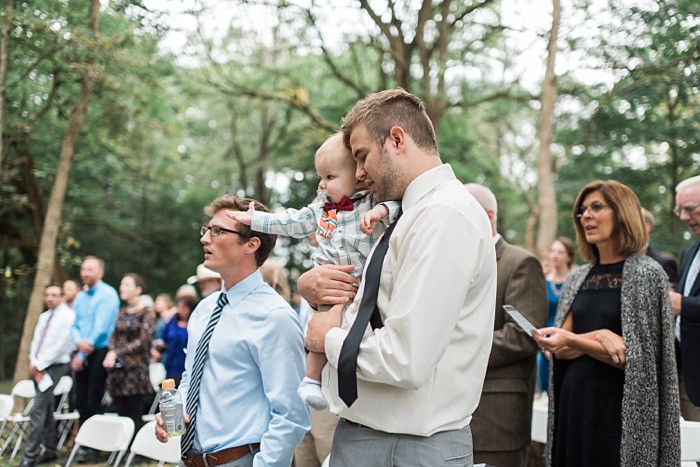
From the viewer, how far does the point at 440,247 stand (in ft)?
5.40

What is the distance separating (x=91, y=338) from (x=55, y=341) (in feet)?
1.36

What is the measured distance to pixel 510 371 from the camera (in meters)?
3.48

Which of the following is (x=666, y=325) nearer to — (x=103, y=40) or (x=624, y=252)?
(x=624, y=252)

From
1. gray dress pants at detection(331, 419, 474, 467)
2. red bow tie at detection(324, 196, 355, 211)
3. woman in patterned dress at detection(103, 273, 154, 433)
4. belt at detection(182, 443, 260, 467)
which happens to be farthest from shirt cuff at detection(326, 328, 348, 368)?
woman in patterned dress at detection(103, 273, 154, 433)

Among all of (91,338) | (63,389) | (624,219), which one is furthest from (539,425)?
(63,389)

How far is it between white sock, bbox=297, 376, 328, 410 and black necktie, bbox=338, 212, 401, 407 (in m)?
0.33

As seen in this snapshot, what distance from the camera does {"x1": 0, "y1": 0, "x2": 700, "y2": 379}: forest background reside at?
8.34 metres

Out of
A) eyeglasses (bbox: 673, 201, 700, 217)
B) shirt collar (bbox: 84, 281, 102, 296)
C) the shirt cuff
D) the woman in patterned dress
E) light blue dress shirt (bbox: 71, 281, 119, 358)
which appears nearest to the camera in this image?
the shirt cuff

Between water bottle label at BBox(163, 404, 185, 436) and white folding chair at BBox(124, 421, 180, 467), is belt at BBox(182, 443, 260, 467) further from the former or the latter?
white folding chair at BBox(124, 421, 180, 467)

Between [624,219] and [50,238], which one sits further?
[50,238]

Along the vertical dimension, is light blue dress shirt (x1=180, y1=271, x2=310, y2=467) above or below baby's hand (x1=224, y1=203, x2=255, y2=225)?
below

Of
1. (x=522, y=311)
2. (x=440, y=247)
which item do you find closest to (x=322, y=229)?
(x=440, y=247)

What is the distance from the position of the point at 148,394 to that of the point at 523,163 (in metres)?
16.9

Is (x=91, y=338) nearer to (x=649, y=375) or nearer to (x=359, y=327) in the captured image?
(x=649, y=375)
